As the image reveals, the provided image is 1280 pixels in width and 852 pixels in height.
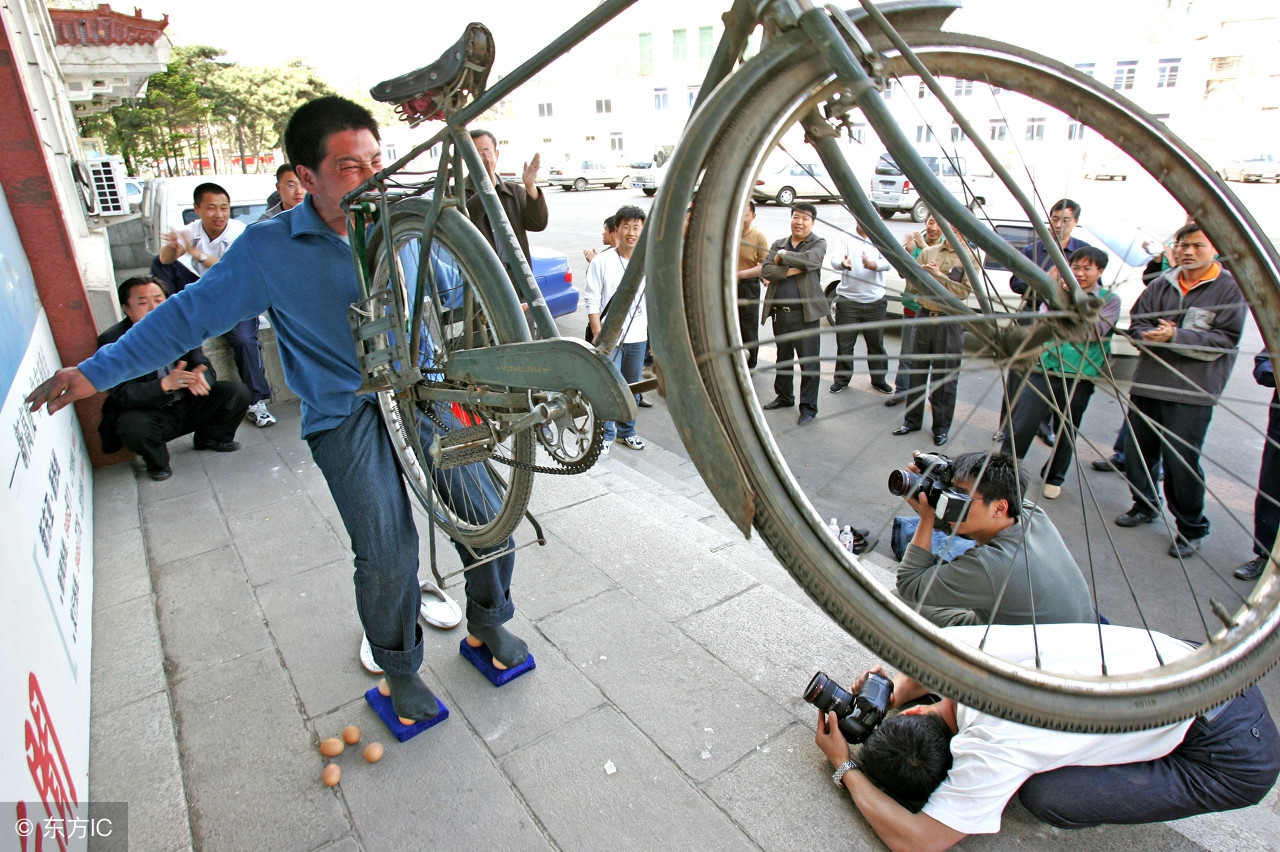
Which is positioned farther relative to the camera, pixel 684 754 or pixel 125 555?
pixel 125 555

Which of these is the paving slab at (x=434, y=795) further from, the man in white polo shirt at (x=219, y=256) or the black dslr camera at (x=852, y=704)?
the man in white polo shirt at (x=219, y=256)

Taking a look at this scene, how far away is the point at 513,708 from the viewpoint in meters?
2.56

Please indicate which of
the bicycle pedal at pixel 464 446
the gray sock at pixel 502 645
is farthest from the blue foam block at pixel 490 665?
the bicycle pedal at pixel 464 446

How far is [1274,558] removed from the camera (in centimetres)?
141

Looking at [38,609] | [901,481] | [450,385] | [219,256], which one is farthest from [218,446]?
[901,481]

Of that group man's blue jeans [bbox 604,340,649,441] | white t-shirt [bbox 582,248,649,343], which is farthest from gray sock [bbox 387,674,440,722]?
white t-shirt [bbox 582,248,649,343]

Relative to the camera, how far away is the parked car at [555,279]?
27.6ft

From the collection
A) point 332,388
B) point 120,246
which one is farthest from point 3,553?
point 120,246

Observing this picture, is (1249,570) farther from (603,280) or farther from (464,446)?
(603,280)

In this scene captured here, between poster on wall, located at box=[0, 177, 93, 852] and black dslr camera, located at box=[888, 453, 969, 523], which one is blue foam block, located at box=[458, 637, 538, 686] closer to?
poster on wall, located at box=[0, 177, 93, 852]

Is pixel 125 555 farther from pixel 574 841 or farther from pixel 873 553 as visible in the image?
pixel 873 553

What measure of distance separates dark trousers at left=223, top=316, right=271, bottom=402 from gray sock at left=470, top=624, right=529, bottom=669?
153 inches

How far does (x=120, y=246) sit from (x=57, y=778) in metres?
13.6

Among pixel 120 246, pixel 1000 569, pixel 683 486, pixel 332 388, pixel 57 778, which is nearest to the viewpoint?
pixel 57 778
